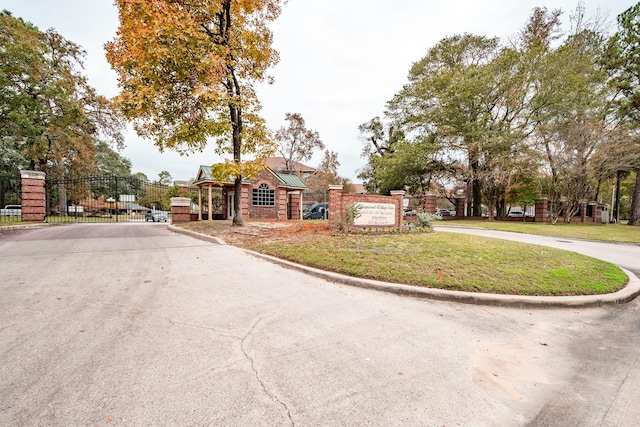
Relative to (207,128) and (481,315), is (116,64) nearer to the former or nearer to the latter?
(207,128)

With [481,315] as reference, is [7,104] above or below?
above

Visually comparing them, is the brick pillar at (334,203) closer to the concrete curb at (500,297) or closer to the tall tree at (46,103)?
the concrete curb at (500,297)

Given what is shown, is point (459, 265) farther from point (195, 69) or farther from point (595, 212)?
point (595, 212)

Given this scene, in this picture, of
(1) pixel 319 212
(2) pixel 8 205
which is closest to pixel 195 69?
(1) pixel 319 212

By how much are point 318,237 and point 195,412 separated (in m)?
7.36

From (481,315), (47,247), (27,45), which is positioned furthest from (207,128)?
(27,45)

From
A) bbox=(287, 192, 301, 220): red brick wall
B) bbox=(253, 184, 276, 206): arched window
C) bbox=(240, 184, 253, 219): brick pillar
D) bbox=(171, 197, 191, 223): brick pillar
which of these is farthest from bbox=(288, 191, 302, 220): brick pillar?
bbox=(171, 197, 191, 223): brick pillar

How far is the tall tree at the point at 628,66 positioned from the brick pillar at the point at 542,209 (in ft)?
16.9

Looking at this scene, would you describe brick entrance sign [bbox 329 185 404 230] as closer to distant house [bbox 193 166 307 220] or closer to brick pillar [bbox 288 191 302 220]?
distant house [bbox 193 166 307 220]

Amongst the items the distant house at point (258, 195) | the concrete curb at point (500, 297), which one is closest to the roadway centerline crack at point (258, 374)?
the concrete curb at point (500, 297)

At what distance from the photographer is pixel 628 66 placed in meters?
20.2

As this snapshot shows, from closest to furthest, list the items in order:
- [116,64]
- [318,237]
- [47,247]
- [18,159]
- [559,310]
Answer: [559,310] < [47,247] < [318,237] < [116,64] < [18,159]

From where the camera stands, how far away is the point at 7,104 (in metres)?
18.6

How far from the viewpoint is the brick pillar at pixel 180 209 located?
16016 mm
